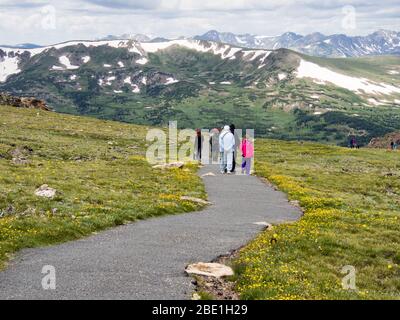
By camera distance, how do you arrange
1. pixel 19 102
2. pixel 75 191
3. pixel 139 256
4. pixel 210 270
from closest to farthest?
pixel 210 270 < pixel 139 256 < pixel 75 191 < pixel 19 102

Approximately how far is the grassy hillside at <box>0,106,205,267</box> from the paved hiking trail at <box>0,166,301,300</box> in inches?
50.0

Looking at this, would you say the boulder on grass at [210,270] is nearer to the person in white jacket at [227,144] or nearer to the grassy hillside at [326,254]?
the grassy hillside at [326,254]

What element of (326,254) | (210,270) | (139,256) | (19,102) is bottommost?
(326,254)

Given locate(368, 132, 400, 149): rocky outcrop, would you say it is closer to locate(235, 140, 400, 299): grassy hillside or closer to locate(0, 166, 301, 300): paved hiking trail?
locate(235, 140, 400, 299): grassy hillside

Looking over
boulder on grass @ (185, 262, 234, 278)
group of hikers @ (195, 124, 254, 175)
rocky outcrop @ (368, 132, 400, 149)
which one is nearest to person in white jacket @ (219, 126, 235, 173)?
group of hikers @ (195, 124, 254, 175)

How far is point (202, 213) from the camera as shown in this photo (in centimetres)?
3212

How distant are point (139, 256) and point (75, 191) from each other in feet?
46.4

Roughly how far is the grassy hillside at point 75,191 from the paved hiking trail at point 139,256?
127cm

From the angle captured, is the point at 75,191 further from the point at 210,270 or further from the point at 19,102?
the point at 19,102

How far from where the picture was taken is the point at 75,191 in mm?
33312

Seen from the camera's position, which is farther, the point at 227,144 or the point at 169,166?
the point at 169,166

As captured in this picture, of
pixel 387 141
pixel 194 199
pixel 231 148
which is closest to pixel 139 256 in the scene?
pixel 194 199
